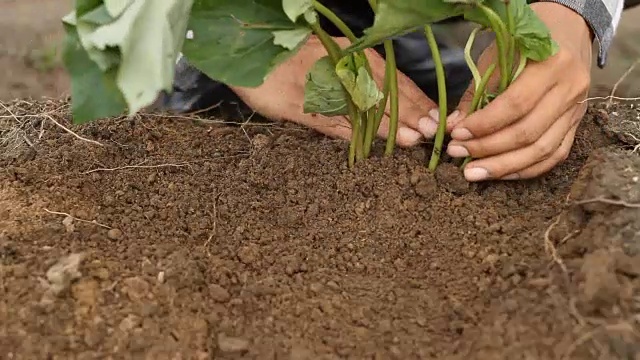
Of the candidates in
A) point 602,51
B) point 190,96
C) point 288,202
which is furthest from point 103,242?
point 602,51

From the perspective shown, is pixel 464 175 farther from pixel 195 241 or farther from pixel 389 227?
pixel 195 241

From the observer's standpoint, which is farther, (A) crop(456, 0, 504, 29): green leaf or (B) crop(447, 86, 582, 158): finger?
(B) crop(447, 86, 582, 158): finger

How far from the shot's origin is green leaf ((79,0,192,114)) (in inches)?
22.7

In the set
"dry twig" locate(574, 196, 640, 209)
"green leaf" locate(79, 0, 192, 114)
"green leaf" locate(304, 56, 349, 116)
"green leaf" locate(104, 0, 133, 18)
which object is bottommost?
"dry twig" locate(574, 196, 640, 209)

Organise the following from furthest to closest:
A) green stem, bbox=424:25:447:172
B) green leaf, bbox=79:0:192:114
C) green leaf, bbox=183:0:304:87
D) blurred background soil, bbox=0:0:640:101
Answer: blurred background soil, bbox=0:0:640:101, green stem, bbox=424:25:447:172, green leaf, bbox=183:0:304:87, green leaf, bbox=79:0:192:114

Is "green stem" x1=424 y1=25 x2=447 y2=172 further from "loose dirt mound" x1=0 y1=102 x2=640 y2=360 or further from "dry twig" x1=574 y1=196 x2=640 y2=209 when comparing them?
"dry twig" x1=574 y1=196 x2=640 y2=209

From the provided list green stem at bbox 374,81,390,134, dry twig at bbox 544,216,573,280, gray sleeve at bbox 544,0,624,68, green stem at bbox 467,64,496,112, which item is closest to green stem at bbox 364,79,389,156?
green stem at bbox 374,81,390,134

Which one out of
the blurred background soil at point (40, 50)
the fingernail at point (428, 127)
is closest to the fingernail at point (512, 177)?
the fingernail at point (428, 127)

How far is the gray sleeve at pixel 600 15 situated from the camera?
1.04 meters

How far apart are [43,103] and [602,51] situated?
880mm

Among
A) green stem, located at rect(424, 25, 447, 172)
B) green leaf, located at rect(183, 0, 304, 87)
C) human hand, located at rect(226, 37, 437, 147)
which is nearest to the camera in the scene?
green leaf, located at rect(183, 0, 304, 87)

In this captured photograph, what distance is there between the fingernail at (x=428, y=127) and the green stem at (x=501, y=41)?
0.31ft

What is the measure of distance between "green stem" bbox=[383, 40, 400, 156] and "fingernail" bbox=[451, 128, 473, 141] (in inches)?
2.7

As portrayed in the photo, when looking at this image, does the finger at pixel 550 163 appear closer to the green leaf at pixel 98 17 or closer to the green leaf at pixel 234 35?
the green leaf at pixel 234 35
